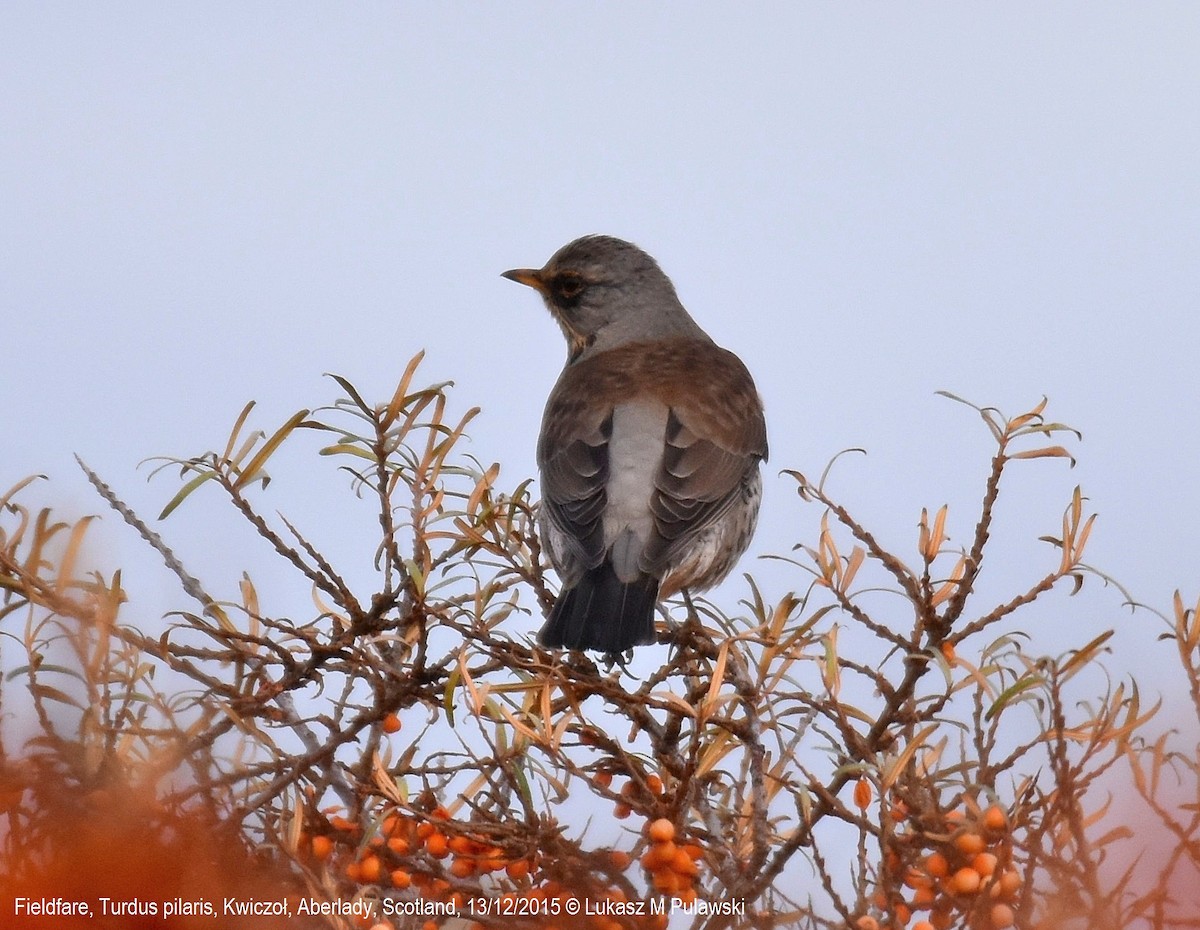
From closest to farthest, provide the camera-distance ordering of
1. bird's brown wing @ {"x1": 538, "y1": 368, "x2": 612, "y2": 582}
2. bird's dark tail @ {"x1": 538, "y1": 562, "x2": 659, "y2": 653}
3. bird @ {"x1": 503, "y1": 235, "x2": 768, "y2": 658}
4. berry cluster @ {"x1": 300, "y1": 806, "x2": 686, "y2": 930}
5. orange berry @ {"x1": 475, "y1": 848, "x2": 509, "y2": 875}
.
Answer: berry cluster @ {"x1": 300, "y1": 806, "x2": 686, "y2": 930}, orange berry @ {"x1": 475, "y1": 848, "x2": 509, "y2": 875}, bird's dark tail @ {"x1": 538, "y1": 562, "x2": 659, "y2": 653}, bird @ {"x1": 503, "y1": 235, "x2": 768, "y2": 658}, bird's brown wing @ {"x1": 538, "y1": 368, "x2": 612, "y2": 582}

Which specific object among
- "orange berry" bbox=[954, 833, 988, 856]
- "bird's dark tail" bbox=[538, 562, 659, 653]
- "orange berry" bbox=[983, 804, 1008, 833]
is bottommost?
"orange berry" bbox=[954, 833, 988, 856]

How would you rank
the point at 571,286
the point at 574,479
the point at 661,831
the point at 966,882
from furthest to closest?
1. the point at 571,286
2. the point at 574,479
3. the point at 661,831
4. the point at 966,882

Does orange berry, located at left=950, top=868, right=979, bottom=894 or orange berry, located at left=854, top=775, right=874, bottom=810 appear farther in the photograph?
orange berry, located at left=854, top=775, right=874, bottom=810

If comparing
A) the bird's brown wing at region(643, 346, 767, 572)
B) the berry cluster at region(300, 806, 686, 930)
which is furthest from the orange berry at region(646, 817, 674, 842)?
the bird's brown wing at region(643, 346, 767, 572)

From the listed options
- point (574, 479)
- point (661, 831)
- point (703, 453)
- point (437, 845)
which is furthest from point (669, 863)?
point (703, 453)

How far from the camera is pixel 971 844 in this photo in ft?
5.35

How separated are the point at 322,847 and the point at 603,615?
1.40 metres

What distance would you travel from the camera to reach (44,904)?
913 millimetres

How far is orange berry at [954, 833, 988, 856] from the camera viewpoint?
5.34 feet

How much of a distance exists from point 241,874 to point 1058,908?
78cm

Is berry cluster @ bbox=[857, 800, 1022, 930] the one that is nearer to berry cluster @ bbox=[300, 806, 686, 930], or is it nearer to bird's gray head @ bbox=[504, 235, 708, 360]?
berry cluster @ bbox=[300, 806, 686, 930]

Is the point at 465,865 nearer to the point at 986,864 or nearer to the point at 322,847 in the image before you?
the point at 322,847

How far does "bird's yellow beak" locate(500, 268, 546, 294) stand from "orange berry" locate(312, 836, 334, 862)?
3.90m

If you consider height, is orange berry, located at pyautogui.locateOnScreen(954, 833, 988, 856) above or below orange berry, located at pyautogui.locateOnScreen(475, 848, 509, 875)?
below
